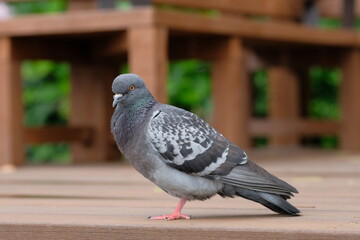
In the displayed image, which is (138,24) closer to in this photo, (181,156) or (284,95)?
(181,156)

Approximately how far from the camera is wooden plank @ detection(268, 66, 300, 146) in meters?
6.43

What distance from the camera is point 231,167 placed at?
2.52m

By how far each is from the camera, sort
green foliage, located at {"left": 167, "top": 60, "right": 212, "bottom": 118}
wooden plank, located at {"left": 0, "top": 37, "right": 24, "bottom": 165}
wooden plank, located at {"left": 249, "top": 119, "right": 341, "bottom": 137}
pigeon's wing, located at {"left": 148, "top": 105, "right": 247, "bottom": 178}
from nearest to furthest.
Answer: pigeon's wing, located at {"left": 148, "top": 105, "right": 247, "bottom": 178} < wooden plank, located at {"left": 0, "top": 37, "right": 24, "bottom": 165} < wooden plank, located at {"left": 249, "top": 119, "right": 341, "bottom": 137} < green foliage, located at {"left": 167, "top": 60, "right": 212, "bottom": 118}

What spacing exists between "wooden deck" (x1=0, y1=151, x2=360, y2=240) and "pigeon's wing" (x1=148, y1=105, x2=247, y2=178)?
15cm

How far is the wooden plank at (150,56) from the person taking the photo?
4.10 meters

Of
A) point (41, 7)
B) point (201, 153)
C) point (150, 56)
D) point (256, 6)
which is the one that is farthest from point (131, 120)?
point (41, 7)

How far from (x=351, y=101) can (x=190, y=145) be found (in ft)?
10.3

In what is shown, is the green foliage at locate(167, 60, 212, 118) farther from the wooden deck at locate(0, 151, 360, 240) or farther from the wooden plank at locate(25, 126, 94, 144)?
the wooden deck at locate(0, 151, 360, 240)

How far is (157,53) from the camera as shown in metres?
4.12

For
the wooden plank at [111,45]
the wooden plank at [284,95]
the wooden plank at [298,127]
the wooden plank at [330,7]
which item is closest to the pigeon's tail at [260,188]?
the wooden plank at [111,45]

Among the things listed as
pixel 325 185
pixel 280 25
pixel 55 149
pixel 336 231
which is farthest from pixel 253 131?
pixel 336 231

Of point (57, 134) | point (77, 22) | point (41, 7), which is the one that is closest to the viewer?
point (77, 22)

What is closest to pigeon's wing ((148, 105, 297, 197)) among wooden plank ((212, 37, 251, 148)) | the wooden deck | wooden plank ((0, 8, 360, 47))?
the wooden deck

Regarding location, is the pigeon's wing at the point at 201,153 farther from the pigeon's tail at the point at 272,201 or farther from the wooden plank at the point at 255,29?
the wooden plank at the point at 255,29
